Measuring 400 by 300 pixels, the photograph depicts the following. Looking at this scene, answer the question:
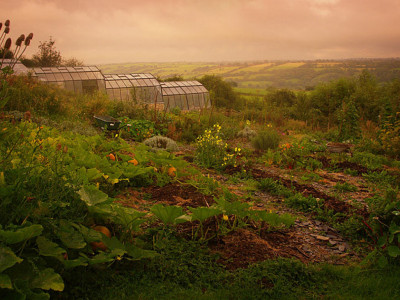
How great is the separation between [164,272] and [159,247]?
24 centimetres

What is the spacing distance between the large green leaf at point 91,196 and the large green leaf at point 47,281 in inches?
24.3

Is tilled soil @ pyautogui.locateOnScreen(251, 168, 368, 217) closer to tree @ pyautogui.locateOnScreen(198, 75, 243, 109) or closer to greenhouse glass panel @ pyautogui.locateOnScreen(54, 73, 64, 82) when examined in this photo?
greenhouse glass panel @ pyautogui.locateOnScreen(54, 73, 64, 82)

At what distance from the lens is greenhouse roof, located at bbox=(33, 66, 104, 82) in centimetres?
1362

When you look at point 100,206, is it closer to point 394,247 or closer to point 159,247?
point 159,247

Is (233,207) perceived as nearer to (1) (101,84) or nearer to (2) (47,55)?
(1) (101,84)

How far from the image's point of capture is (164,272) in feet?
7.13

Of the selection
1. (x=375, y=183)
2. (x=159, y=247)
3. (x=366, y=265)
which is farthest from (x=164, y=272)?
(x=375, y=183)

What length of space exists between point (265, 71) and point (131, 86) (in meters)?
16.6

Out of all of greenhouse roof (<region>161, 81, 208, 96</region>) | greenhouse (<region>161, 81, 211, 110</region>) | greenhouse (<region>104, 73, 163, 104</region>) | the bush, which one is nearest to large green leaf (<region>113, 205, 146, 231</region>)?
the bush

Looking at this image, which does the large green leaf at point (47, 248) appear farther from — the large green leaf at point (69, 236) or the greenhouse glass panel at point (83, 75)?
the greenhouse glass panel at point (83, 75)

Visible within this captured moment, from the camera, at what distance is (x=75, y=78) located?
14.0 meters

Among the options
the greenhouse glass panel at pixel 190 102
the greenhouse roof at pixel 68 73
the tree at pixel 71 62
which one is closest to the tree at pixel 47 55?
the tree at pixel 71 62

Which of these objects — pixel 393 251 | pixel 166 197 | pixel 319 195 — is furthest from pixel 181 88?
pixel 393 251

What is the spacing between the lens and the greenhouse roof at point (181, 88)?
45.3ft
